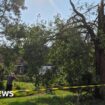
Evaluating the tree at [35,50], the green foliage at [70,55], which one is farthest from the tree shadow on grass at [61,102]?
the tree at [35,50]

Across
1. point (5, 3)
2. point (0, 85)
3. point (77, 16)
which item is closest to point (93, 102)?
point (77, 16)

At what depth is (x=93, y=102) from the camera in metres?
19.8

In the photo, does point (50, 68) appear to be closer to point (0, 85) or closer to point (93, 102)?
point (93, 102)

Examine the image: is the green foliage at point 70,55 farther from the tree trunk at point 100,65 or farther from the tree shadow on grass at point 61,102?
the tree shadow on grass at point 61,102

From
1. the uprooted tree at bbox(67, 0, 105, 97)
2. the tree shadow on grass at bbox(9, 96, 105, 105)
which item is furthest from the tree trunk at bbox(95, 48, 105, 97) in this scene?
the tree shadow on grass at bbox(9, 96, 105, 105)

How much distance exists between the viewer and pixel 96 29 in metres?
21.5

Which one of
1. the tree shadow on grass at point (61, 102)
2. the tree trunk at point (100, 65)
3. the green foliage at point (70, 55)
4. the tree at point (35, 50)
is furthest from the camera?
the tree trunk at point (100, 65)

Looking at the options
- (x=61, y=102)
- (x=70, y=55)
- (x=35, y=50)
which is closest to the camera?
(x=61, y=102)

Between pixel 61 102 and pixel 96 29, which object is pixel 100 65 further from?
pixel 61 102

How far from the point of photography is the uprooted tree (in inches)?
836

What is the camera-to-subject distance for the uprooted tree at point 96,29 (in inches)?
836

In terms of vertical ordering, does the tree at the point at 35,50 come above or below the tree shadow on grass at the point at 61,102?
above

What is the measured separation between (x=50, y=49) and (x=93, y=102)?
12.2 ft

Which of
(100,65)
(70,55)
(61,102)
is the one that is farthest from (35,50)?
(100,65)
